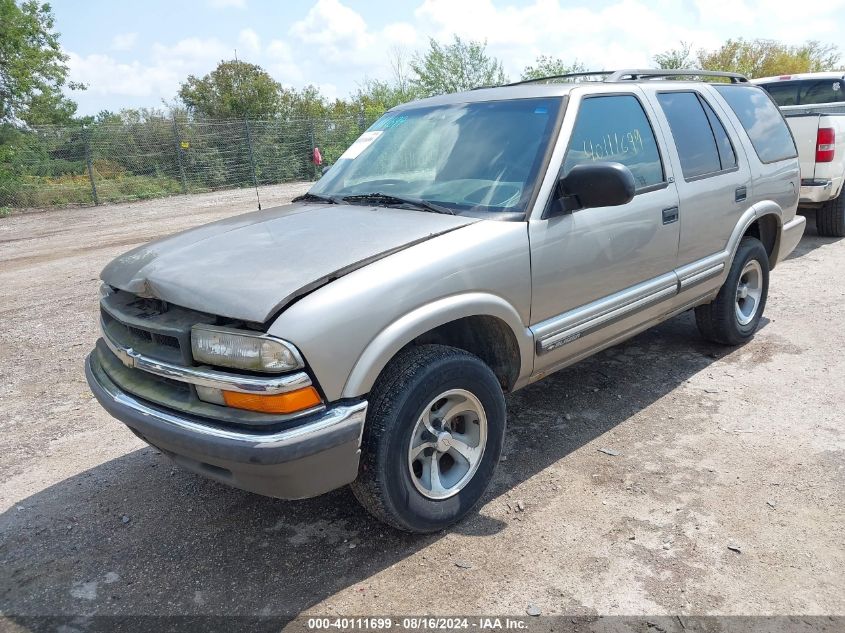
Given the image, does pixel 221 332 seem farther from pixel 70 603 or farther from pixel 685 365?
pixel 685 365

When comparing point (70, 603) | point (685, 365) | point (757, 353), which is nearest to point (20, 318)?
point (70, 603)

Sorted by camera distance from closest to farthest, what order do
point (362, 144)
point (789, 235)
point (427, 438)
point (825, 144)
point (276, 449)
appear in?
point (276, 449) → point (427, 438) → point (362, 144) → point (789, 235) → point (825, 144)

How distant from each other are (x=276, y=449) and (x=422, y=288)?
86cm

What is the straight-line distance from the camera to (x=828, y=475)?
3.29m

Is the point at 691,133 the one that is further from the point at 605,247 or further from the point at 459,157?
the point at 459,157

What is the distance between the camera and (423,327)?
2.68 m

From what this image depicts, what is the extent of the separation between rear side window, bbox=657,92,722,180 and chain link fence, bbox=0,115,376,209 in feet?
56.0

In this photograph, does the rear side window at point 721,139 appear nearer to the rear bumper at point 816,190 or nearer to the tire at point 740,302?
the tire at point 740,302

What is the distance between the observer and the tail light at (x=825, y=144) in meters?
7.62

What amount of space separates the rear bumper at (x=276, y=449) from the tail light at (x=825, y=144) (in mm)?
7427

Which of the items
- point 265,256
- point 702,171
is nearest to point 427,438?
point 265,256

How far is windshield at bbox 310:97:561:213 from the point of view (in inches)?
129

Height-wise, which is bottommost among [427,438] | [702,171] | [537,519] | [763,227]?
[537,519]

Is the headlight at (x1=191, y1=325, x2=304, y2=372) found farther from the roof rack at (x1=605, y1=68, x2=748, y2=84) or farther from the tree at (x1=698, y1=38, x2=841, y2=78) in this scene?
the tree at (x1=698, y1=38, x2=841, y2=78)
